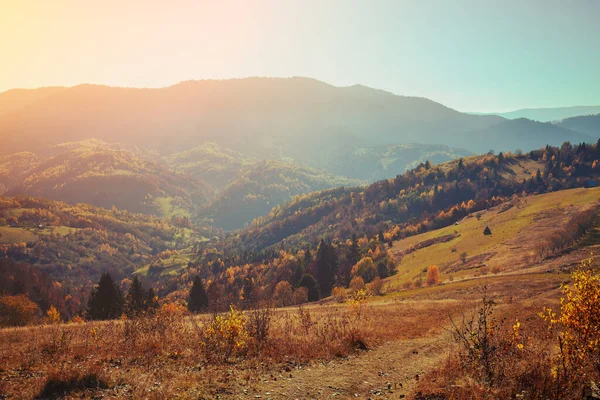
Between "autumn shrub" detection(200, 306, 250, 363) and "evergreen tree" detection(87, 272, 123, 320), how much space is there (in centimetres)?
5829

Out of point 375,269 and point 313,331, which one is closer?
point 313,331

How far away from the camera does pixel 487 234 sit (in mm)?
131500

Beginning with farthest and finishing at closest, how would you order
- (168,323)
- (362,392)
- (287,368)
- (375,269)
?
(375,269), (168,323), (287,368), (362,392)

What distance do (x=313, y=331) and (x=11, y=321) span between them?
6374 centimetres

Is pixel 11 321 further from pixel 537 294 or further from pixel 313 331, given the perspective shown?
pixel 537 294

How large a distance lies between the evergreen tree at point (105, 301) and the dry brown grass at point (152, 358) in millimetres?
A: 48291

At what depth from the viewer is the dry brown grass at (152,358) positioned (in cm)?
1311

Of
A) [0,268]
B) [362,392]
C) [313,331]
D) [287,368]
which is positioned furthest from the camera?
[0,268]

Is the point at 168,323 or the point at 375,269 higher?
the point at 168,323

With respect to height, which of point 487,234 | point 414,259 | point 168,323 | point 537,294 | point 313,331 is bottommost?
point 414,259

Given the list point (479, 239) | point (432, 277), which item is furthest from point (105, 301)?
point (479, 239)

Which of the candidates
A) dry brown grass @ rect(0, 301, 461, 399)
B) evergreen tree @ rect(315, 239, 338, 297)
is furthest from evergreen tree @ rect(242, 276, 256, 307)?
evergreen tree @ rect(315, 239, 338, 297)

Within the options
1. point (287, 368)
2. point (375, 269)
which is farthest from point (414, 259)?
point (287, 368)

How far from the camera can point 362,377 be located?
52.7 feet
